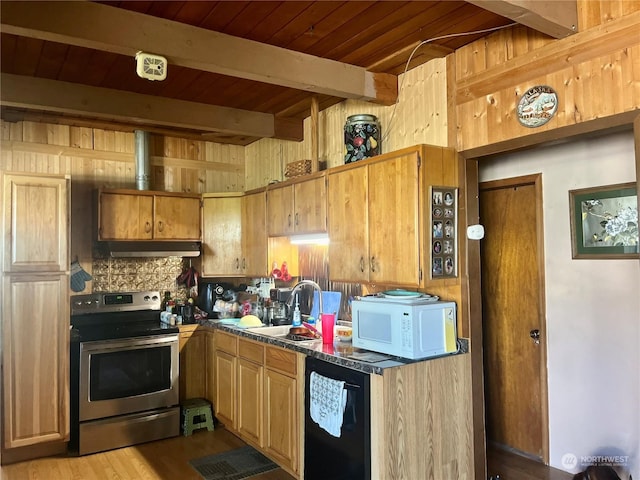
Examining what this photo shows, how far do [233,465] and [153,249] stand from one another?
77.6 inches

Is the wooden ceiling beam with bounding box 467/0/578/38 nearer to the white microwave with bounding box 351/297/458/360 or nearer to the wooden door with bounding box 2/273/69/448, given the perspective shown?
the white microwave with bounding box 351/297/458/360

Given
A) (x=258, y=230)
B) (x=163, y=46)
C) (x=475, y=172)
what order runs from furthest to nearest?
(x=258, y=230)
(x=475, y=172)
(x=163, y=46)

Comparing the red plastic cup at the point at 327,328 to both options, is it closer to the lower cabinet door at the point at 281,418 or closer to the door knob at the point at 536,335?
the lower cabinet door at the point at 281,418

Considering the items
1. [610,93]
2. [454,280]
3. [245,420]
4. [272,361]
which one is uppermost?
[610,93]

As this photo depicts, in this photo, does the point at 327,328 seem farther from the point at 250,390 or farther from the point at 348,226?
the point at 250,390

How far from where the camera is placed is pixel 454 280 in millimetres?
2758

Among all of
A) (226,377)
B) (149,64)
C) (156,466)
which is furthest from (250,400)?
(149,64)

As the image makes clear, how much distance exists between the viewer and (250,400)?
361 cm

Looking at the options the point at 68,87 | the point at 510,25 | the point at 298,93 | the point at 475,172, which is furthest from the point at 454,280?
the point at 68,87

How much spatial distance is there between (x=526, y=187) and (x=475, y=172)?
85 cm

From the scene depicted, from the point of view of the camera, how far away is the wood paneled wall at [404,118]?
2939 mm

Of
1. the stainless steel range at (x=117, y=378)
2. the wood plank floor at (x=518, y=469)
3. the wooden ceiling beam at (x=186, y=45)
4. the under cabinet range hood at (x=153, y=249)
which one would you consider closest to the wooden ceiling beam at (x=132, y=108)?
the under cabinet range hood at (x=153, y=249)

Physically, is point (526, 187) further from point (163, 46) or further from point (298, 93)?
point (163, 46)

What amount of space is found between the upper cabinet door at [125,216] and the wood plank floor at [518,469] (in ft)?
10.8
